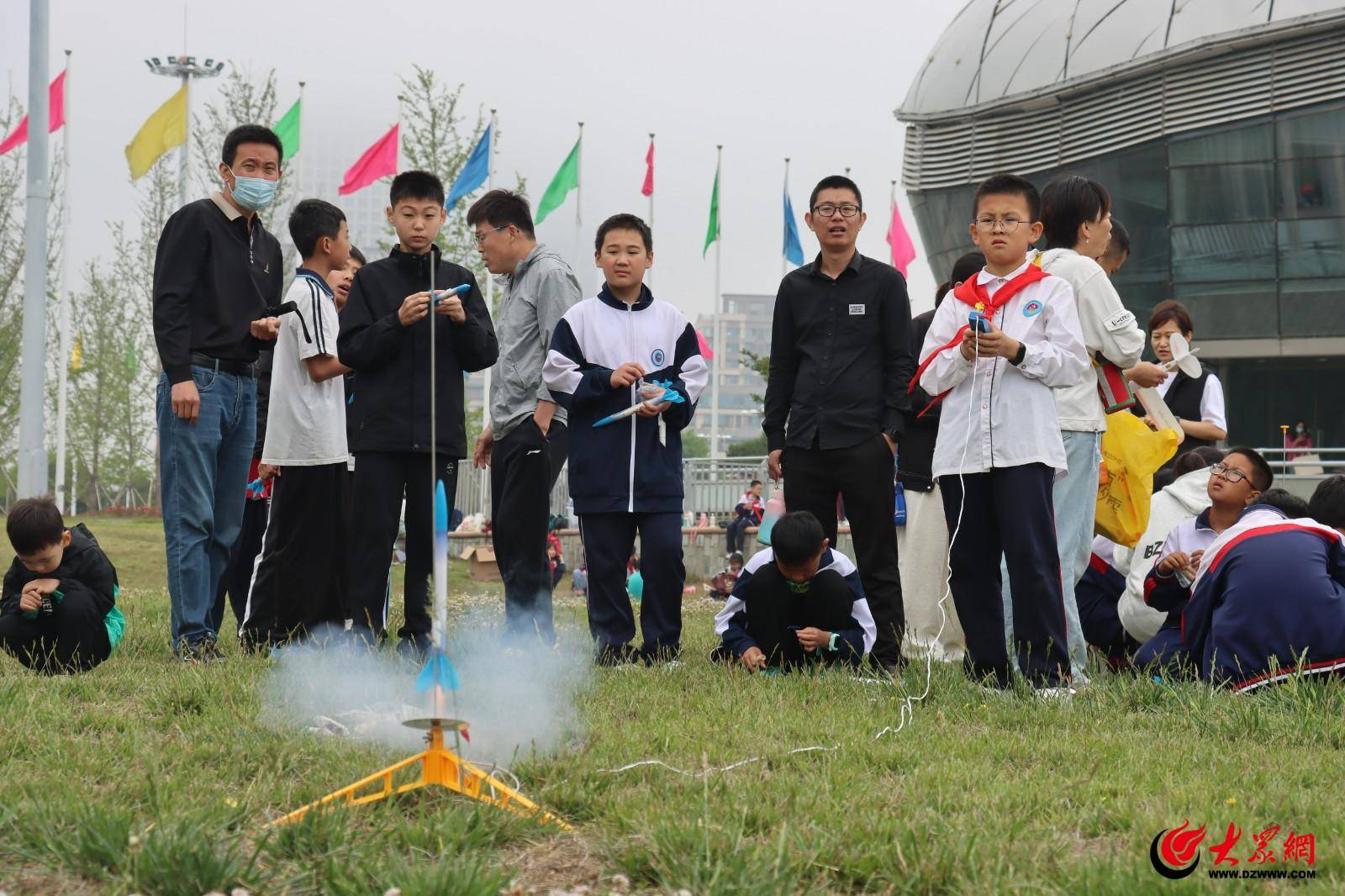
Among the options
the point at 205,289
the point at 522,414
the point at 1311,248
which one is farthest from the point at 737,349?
the point at 205,289

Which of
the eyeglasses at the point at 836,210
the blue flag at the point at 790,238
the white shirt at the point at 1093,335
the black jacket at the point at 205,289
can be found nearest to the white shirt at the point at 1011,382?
the white shirt at the point at 1093,335

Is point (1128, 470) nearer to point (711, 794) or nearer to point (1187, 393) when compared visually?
point (1187, 393)

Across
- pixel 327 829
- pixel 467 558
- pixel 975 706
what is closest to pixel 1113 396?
pixel 975 706

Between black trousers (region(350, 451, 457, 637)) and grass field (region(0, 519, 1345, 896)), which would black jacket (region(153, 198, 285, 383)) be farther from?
grass field (region(0, 519, 1345, 896))

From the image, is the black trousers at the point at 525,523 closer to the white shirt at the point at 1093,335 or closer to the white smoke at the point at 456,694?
the white smoke at the point at 456,694

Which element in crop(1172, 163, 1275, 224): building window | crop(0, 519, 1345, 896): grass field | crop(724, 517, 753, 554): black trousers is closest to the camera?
crop(0, 519, 1345, 896): grass field

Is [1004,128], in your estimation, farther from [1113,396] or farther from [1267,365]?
[1113,396]

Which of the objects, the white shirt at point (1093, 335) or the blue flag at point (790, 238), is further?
the blue flag at point (790, 238)

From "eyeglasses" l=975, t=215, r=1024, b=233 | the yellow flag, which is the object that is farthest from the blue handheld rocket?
the yellow flag

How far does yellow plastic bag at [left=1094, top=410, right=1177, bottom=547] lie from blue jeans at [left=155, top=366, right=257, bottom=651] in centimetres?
350

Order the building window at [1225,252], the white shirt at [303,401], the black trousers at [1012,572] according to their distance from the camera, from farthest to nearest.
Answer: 1. the building window at [1225,252]
2. the white shirt at [303,401]
3. the black trousers at [1012,572]

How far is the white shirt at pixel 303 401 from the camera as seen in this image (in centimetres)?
590

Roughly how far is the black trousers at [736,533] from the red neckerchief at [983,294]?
1477 cm

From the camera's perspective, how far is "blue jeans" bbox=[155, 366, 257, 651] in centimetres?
559
